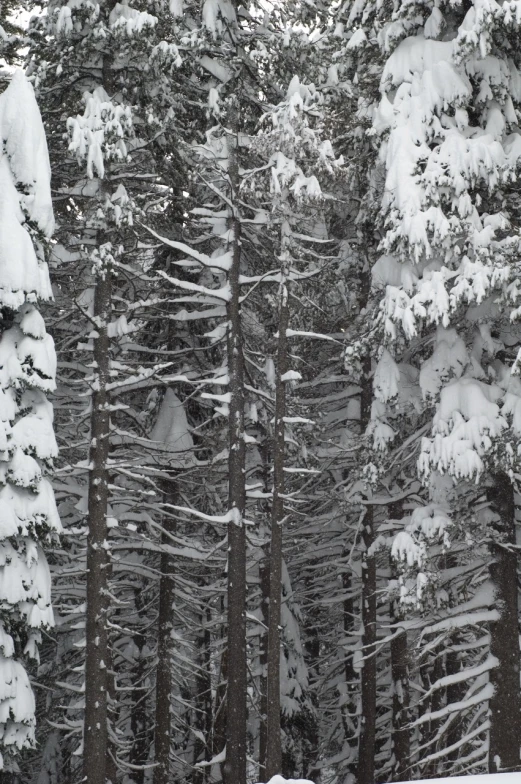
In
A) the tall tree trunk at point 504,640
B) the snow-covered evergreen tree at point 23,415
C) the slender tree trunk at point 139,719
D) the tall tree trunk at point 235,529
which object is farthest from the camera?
the slender tree trunk at point 139,719

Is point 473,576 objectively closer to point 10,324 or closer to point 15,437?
point 15,437

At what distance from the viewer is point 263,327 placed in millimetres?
18609

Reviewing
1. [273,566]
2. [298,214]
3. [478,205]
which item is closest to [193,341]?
[298,214]

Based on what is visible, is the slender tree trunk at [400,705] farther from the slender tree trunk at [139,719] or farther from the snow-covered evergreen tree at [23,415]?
the snow-covered evergreen tree at [23,415]

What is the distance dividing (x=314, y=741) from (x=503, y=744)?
37.3 ft

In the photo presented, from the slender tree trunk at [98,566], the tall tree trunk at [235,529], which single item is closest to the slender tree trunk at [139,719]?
the tall tree trunk at [235,529]

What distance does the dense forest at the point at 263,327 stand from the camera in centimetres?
1214

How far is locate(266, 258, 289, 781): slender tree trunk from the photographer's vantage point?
45.2 feet

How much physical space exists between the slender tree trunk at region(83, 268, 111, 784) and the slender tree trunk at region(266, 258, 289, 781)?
2.79m

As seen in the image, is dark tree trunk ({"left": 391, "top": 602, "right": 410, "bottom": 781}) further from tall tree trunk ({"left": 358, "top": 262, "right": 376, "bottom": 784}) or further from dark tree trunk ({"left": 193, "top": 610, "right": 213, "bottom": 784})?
dark tree trunk ({"left": 193, "top": 610, "right": 213, "bottom": 784})

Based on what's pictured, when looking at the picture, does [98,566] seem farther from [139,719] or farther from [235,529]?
[139,719]

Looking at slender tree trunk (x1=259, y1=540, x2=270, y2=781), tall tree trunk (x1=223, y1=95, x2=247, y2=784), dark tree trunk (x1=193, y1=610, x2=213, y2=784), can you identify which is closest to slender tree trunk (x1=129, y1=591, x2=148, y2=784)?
dark tree trunk (x1=193, y1=610, x2=213, y2=784)

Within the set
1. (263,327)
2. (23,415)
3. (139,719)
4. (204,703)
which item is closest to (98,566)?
(23,415)

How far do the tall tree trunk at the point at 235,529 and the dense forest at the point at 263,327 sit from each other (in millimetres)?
49
